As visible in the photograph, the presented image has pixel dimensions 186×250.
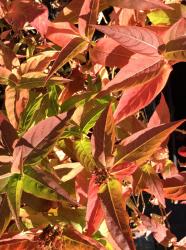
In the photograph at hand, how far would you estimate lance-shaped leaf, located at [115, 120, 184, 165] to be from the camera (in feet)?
1.88

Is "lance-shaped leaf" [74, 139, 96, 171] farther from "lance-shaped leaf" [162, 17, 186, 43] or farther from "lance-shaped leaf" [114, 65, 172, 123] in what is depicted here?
"lance-shaped leaf" [162, 17, 186, 43]

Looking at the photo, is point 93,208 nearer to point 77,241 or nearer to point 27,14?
point 77,241

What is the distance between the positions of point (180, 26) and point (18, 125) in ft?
1.01

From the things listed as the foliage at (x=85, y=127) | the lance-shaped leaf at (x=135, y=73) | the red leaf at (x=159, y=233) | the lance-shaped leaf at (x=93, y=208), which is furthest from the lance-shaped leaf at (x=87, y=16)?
the red leaf at (x=159, y=233)

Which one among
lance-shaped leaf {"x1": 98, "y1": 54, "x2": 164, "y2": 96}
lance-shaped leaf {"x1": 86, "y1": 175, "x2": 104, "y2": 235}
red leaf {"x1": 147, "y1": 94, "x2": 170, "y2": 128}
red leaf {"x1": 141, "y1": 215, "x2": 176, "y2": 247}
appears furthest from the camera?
red leaf {"x1": 141, "y1": 215, "x2": 176, "y2": 247}

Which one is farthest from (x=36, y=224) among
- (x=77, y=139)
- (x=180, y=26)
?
(x=180, y=26)

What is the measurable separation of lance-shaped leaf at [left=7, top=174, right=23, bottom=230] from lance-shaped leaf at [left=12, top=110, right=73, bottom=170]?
0.04 metres

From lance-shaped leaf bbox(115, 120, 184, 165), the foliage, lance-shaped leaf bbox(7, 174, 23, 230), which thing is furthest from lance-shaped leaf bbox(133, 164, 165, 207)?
lance-shaped leaf bbox(7, 174, 23, 230)

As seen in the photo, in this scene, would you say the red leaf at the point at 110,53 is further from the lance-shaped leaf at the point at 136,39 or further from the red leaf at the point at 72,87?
the red leaf at the point at 72,87

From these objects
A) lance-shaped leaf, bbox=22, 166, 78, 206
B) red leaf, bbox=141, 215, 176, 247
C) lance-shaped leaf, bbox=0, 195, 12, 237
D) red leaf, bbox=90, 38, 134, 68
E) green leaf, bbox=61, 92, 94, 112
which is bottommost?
red leaf, bbox=141, 215, 176, 247

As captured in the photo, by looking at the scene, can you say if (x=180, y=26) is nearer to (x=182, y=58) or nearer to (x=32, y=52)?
(x=182, y=58)

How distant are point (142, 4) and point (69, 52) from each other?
0.39 ft

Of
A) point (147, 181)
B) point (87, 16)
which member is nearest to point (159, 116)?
point (147, 181)

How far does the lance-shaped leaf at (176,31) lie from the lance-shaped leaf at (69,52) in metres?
0.12
